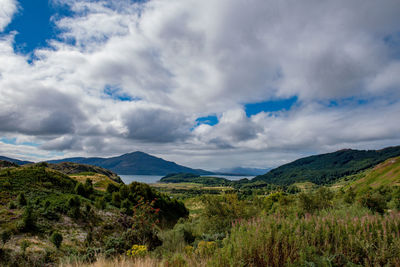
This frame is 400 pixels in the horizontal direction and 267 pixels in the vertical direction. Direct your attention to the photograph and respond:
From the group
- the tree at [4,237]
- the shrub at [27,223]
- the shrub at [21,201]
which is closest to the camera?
the tree at [4,237]

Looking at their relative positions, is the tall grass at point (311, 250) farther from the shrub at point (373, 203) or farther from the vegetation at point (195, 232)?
the shrub at point (373, 203)

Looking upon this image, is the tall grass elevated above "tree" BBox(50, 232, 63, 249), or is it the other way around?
the tall grass

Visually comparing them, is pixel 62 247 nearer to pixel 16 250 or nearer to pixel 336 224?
pixel 16 250

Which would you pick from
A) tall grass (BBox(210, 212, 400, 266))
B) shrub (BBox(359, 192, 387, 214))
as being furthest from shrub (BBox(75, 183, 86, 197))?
shrub (BBox(359, 192, 387, 214))

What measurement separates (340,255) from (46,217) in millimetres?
19216

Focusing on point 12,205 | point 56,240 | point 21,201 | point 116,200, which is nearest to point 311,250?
point 56,240

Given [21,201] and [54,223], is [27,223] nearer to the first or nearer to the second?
[54,223]

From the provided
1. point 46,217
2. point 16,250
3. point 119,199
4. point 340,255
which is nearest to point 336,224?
point 340,255

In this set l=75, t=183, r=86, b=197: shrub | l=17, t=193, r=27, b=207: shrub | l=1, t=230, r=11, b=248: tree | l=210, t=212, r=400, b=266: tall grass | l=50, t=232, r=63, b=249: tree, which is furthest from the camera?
l=75, t=183, r=86, b=197: shrub

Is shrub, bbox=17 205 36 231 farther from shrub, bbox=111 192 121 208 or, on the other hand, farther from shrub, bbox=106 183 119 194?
shrub, bbox=106 183 119 194

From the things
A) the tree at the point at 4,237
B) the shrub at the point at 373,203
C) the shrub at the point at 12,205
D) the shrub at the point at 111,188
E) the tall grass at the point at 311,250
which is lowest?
the shrub at the point at 111,188

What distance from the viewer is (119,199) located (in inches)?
1321

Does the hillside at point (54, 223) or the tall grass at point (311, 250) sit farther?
the hillside at point (54, 223)

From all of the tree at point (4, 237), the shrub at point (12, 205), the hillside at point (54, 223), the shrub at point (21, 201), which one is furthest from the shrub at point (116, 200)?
the tree at point (4, 237)
